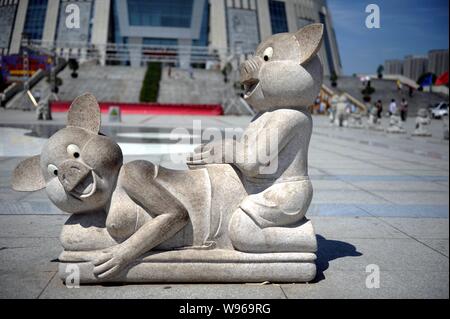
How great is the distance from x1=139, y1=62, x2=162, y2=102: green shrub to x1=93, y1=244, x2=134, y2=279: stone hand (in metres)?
34.4

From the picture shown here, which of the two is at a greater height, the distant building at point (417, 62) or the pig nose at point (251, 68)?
the distant building at point (417, 62)

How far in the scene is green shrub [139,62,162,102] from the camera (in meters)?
37.5

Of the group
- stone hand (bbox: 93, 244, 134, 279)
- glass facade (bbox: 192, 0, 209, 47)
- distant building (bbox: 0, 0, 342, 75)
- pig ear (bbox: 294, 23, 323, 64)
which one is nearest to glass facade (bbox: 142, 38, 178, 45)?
distant building (bbox: 0, 0, 342, 75)

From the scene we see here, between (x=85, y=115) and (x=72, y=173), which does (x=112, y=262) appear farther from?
(x=85, y=115)

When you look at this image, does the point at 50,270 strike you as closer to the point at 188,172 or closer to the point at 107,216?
the point at 107,216

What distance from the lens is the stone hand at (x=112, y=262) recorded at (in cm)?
341

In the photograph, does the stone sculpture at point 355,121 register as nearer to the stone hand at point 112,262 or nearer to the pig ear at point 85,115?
the pig ear at point 85,115

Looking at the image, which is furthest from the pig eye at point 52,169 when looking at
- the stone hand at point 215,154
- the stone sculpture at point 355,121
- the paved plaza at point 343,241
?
the stone sculpture at point 355,121

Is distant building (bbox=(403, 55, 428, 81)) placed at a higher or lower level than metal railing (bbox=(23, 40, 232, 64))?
lower

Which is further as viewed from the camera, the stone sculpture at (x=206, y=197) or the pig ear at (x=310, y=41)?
the pig ear at (x=310, y=41)

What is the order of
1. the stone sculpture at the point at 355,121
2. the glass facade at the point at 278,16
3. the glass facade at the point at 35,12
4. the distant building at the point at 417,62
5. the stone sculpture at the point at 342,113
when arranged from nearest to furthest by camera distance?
the glass facade at the point at 35,12 → the distant building at the point at 417,62 → the stone sculpture at the point at 355,121 → the stone sculpture at the point at 342,113 → the glass facade at the point at 278,16

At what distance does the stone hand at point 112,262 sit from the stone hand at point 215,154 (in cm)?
92

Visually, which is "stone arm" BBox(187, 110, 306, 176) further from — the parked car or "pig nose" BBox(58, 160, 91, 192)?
the parked car

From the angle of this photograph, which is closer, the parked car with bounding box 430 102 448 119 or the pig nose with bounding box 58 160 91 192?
the pig nose with bounding box 58 160 91 192
